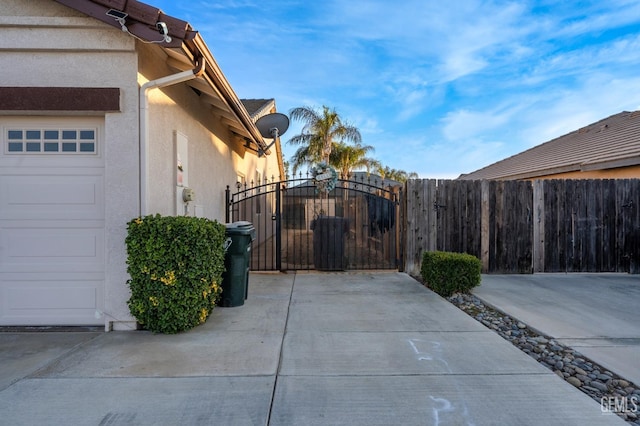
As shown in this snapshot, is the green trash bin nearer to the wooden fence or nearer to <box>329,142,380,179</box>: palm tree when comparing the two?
the wooden fence

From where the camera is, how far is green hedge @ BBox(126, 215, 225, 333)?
3.97m

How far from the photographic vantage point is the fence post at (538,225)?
7.71 metres

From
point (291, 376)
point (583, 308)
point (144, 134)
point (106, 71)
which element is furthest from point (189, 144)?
point (583, 308)

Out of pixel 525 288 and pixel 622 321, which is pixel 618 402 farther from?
pixel 525 288

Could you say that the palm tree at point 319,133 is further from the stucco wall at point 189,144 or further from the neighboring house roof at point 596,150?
the stucco wall at point 189,144

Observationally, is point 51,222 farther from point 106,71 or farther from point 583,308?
point 583,308

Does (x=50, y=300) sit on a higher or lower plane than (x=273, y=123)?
lower

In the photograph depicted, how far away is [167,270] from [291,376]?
2.03 m

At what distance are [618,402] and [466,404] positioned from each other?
1.33 m

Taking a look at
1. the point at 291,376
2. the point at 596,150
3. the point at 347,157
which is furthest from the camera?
the point at 347,157

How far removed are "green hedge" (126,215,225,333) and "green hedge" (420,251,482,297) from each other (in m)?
4.25

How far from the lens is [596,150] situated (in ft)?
34.1

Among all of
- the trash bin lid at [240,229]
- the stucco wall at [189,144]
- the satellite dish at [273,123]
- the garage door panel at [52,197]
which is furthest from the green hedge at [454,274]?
the satellite dish at [273,123]

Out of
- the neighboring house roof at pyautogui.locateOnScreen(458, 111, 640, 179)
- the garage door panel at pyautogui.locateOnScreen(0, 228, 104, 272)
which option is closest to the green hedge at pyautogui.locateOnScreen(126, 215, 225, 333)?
the garage door panel at pyautogui.locateOnScreen(0, 228, 104, 272)
